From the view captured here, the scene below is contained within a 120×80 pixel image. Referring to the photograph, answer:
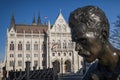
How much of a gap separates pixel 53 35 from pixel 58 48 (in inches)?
135

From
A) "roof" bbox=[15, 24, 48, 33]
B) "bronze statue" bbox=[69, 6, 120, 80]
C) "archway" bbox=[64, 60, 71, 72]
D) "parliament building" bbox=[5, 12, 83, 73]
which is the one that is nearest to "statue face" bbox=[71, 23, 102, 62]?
"bronze statue" bbox=[69, 6, 120, 80]

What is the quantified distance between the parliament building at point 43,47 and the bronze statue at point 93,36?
207ft

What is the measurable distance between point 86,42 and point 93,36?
29 mm

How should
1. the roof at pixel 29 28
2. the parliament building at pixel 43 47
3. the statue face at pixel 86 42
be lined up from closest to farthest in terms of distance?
1. the statue face at pixel 86 42
2. the parliament building at pixel 43 47
3. the roof at pixel 29 28

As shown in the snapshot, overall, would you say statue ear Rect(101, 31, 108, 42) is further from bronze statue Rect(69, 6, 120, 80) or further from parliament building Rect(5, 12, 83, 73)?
parliament building Rect(5, 12, 83, 73)

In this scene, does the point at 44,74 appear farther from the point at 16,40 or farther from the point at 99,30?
the point at 16,40

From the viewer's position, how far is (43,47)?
66062 millimetres

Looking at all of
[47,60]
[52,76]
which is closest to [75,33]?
[52,76]

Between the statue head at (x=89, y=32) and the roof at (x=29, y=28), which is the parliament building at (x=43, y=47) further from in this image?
the statue head at (x=89, y=32)

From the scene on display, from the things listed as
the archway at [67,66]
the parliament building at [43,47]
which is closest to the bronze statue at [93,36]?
the parliament building at [43,47]

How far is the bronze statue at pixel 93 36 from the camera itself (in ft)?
2.75

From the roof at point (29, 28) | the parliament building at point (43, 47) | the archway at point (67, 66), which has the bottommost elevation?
the archway at point (67, 66)

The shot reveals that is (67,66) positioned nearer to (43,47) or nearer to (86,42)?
(43,47)

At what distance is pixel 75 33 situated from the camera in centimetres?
85
